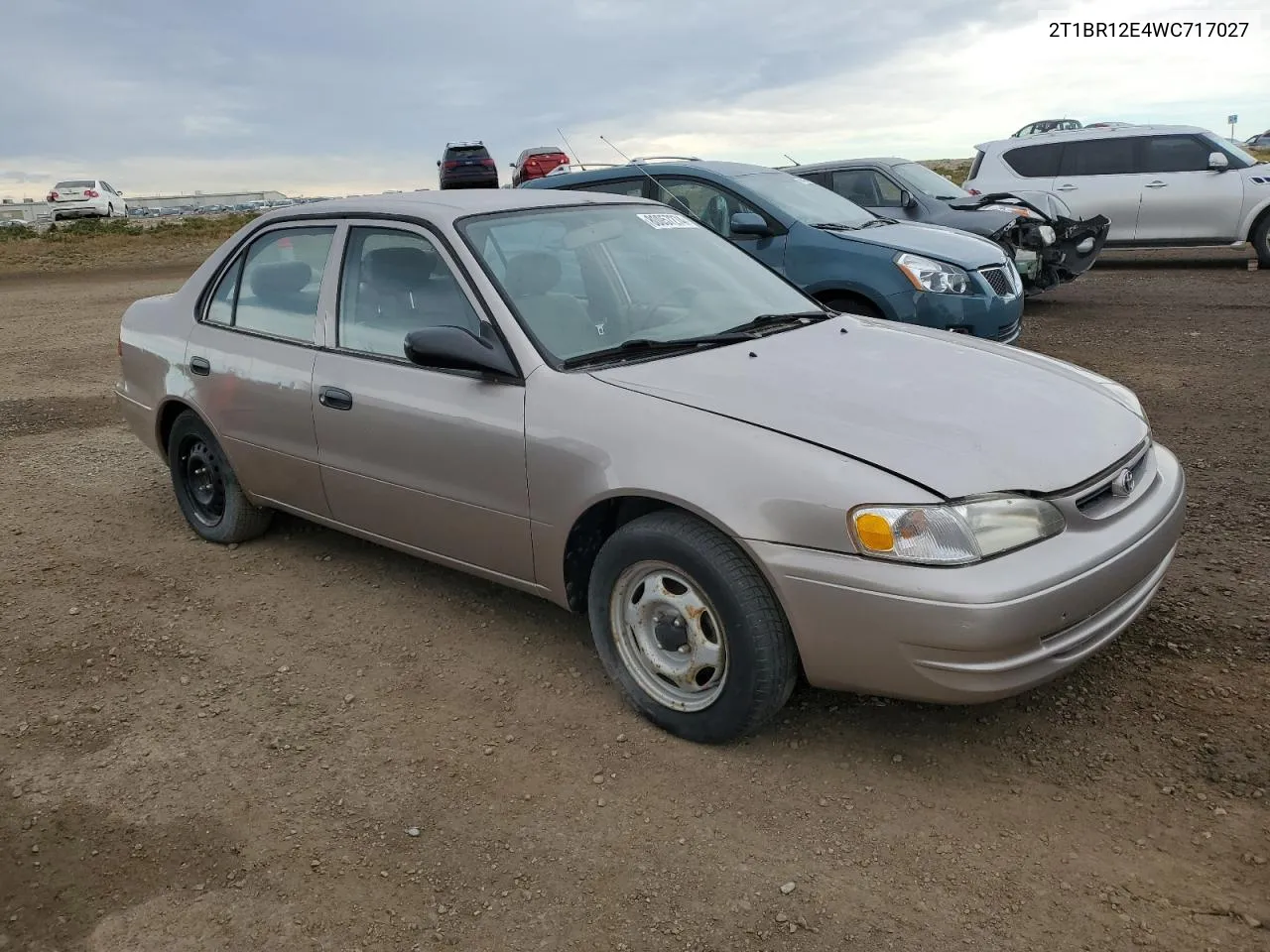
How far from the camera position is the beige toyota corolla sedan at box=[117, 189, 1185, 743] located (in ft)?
9.13

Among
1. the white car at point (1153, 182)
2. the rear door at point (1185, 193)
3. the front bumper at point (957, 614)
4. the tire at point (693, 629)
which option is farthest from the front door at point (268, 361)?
the rear door at point (1185, 193)

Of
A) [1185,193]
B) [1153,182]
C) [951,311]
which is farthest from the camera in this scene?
[1153,182]

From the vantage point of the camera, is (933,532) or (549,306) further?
(549,306)

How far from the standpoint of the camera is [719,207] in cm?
773

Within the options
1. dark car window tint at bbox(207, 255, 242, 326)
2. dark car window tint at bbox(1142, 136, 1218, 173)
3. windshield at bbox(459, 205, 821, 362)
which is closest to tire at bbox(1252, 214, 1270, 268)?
dark car window tint at bbox(1142, 136, 1218, 173)

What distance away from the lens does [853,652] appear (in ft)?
9.31

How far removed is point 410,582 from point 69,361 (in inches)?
306

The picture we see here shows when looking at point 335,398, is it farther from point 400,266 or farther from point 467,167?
point 467,167

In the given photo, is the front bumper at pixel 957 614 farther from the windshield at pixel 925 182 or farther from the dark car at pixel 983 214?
the windshield at pixel 925 182

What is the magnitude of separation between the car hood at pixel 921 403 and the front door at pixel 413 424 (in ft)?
1.68

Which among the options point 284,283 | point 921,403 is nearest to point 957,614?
point 921,403

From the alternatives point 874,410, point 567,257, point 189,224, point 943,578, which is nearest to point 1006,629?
point 943,578

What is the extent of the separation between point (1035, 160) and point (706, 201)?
26.5ft

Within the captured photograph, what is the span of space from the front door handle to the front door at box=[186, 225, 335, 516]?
92mm
